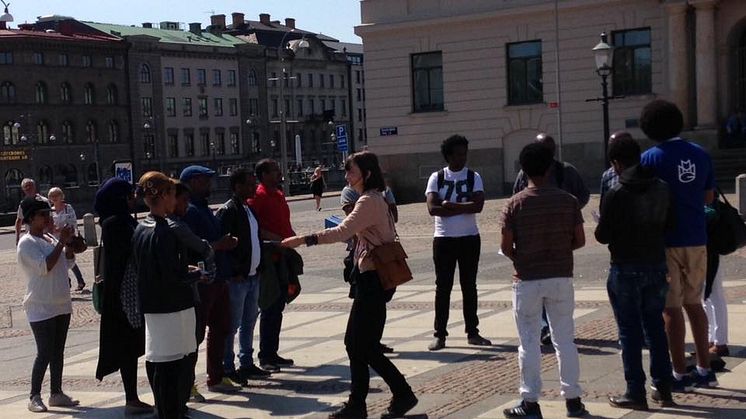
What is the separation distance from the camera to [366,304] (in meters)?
8.08

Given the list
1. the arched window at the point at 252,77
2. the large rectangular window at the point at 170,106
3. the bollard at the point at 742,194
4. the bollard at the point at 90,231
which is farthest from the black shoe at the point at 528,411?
the arched window at the point at 252,77

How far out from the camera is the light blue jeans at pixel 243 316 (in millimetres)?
9797

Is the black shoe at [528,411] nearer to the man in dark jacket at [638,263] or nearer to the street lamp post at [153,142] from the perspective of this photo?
the man in dark jacket at [638,263]

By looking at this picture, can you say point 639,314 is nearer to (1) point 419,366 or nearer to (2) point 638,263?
(2) point 638,263

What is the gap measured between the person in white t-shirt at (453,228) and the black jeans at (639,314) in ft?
9.80

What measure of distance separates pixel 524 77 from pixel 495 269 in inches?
956

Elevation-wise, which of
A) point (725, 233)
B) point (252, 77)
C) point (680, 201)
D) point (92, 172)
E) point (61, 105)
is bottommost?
point (92, 172)

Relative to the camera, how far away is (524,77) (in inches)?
1646

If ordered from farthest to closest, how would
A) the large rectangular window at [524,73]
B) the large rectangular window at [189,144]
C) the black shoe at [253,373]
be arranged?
the large rectangular window at [189,144] → the large rectangular window at [524,73] → the black shoe at [253,373]

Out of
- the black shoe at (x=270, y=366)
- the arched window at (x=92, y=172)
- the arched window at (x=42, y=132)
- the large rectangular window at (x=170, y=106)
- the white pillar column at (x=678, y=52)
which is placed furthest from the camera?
the large rectangular window at (x=170, y=106)

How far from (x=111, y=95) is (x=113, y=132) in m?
3.08

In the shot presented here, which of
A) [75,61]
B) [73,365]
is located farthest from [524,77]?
[75,61]

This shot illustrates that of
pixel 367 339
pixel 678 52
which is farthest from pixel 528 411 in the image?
pixel 678 52

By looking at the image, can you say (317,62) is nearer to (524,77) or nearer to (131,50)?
(131,50)
